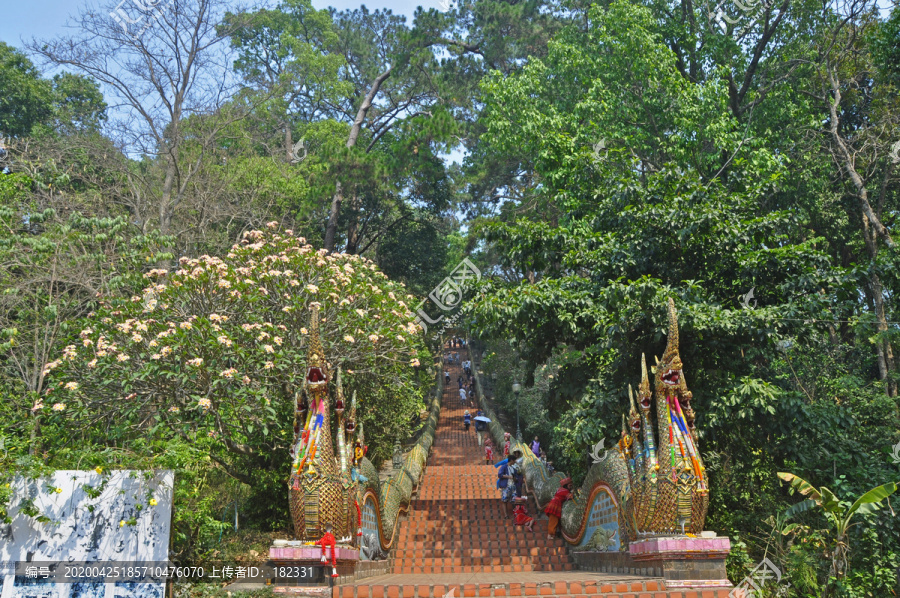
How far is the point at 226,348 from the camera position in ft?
33.8

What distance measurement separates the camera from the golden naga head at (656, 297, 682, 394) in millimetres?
8039

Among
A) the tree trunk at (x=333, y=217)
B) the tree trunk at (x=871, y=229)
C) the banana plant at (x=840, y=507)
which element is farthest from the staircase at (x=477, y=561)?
the tree trunk at (x=871, y=229)

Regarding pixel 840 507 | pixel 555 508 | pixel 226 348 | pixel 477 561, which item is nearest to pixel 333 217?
pixel 226 348

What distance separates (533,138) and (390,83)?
35.3 feet

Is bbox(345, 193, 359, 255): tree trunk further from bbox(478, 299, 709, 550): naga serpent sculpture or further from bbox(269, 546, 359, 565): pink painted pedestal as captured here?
bbox(269, 546, 359, 565): pink painted pedestal

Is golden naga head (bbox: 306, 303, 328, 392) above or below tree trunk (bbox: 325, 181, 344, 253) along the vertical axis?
below

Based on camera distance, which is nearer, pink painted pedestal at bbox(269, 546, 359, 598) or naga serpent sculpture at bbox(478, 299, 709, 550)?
pink painted pedestal at bbox(269, 546, 359, 598)

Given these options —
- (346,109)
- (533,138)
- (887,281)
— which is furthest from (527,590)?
(346,109)

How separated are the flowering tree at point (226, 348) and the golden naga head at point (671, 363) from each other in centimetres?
523

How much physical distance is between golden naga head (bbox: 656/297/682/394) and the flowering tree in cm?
523

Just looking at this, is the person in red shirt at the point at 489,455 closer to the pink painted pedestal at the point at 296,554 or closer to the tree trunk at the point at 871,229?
the tree trunk at the point at 871,229

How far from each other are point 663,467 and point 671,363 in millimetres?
1178

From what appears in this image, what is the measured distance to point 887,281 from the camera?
9.97m

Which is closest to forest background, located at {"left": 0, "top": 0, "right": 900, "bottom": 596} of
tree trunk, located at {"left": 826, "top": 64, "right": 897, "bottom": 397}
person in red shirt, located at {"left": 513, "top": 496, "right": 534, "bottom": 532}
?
tree trunk, located at {"left": 826, "top": 64, "right": 897, "bottom": 397}
